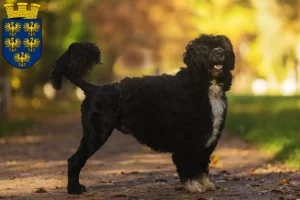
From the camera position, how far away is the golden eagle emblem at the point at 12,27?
1080cm

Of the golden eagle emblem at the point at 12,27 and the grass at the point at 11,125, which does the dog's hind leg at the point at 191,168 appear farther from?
the grass at the point at 11,125

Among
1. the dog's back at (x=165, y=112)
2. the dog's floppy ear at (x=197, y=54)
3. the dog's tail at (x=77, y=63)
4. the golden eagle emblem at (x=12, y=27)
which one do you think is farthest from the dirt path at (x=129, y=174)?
the golden eagle emblem at (x=12, y=27)

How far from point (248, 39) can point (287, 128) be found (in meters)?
50.9

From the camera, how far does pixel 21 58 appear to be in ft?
35.8

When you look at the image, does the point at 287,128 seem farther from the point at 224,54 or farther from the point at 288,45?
the point at 288,45

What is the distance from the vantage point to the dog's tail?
30.7 feet

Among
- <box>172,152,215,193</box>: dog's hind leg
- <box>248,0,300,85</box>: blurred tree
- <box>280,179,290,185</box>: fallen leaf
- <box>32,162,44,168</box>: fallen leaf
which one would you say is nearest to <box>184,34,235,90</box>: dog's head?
<box>172,152,215,193</box>: dog's hind leg

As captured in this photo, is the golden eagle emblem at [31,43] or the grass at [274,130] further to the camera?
the grass at [274,130]

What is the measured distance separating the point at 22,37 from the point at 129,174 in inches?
100

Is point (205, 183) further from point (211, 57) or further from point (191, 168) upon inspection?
point (211, 57)

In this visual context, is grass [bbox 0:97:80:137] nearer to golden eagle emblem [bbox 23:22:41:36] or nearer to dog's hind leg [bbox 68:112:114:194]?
golden eagle emblem [bbox 23:22:41:36]

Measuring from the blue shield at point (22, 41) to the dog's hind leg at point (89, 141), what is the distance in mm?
2085

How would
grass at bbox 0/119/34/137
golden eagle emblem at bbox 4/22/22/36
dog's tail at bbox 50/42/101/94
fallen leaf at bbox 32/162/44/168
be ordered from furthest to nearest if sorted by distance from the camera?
grass at bbox 0/119/34/137, fallen leaf at bbox 32/162/44/168, golden eagle emblem at bbox 4/22/22/36, dog's tail at bbox 50/42/101/94

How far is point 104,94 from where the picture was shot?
9.25 meters
